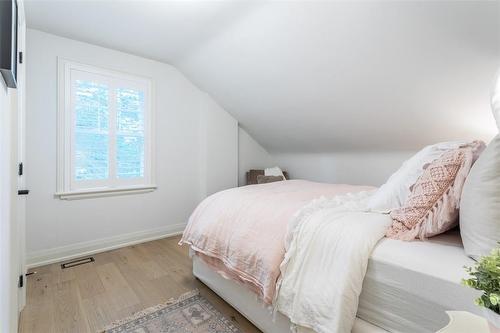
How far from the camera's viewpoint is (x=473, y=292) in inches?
30.0

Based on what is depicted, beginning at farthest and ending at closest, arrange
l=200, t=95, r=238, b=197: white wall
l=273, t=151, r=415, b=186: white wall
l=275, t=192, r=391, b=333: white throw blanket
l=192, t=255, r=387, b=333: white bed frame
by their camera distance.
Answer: l=200, t=95, r=238, b=197: white wall, l=273, t=151, r=415, b=186: white wall, l=192, t=255, r=387, b=333: white bed frame, l=275, t=192, r=391, b=333: white throw blanket

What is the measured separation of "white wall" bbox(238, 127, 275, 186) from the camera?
4172 mm

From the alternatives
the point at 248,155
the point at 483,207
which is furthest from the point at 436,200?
the point at 248,155

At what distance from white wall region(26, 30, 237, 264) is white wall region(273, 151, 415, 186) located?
108 centimetres

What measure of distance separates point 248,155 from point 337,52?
8.02 ft

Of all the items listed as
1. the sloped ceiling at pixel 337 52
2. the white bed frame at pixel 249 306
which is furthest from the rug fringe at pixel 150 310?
the sloped ceiling at pixel 337 52

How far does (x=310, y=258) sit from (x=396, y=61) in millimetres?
1785

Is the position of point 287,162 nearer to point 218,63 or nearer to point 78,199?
point 218,63

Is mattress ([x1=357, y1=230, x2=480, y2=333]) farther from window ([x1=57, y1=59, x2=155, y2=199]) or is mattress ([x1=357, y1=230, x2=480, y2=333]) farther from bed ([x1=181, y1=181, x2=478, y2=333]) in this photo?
window ([x1=57, y1=59, x2=155, y2=199])

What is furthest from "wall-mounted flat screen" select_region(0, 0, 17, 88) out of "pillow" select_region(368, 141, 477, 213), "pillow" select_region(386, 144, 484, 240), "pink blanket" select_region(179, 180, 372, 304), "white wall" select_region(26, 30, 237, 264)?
"white wall" select_region(26, 30, 237, 264)

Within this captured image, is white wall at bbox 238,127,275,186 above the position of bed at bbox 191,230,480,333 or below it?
above

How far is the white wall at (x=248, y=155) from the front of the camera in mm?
4172

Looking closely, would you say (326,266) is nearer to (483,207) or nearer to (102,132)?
(483,207)

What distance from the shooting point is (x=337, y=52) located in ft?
6.95
